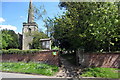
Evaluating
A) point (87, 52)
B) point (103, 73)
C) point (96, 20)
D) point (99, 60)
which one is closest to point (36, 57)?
point (87, 52)

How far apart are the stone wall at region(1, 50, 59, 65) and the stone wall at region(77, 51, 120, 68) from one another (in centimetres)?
274

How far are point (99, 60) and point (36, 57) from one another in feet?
23.0

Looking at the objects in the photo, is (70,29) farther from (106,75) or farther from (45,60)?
(106,75)

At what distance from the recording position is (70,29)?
9.87m

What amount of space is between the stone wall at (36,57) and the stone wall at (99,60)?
108 inches

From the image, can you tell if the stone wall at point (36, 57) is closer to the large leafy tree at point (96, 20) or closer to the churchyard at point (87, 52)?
the churchyard at point (87, 52)

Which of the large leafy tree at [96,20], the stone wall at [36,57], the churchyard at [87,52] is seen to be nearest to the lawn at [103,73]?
the churchyard at [87,52]

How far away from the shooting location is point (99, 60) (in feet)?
Result: 28.7

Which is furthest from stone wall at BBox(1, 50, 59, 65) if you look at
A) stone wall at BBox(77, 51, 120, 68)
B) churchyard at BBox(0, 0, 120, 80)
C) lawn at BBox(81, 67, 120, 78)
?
lawn at BBox(81, 67, 120, 78)

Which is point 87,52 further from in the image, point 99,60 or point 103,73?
point 103,73

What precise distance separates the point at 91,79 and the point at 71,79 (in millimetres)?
1503

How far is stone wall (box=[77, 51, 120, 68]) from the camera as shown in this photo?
333 inches

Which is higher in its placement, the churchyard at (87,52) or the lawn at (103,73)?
the churchyard at (87,52)

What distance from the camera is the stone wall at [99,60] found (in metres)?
8.47
